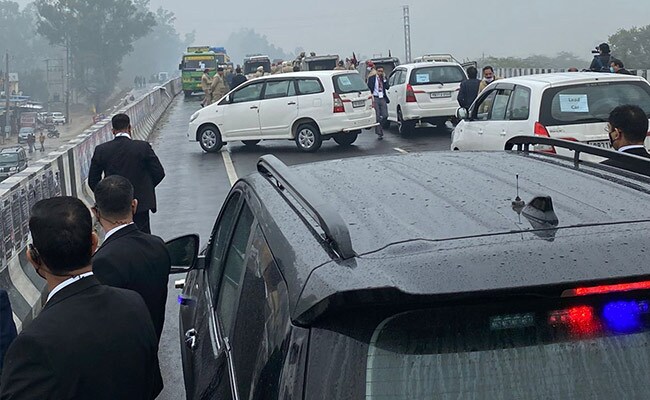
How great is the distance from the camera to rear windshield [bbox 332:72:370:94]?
67.1 ft

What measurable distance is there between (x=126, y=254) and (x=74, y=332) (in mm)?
1686

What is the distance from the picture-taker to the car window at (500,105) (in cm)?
1231

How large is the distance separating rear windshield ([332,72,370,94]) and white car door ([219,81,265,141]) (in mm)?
1775

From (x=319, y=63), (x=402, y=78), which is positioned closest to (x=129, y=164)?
(x=402, y=78)

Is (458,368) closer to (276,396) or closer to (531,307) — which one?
(531,307)

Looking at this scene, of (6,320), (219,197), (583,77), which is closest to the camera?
(6,320)

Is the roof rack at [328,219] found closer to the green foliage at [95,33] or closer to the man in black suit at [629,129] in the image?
the man in black suit at [629,129]

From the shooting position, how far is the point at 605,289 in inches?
83.8

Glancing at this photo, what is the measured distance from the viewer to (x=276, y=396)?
228 centimetres

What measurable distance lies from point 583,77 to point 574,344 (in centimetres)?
973

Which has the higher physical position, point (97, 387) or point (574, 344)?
point (574, 344)

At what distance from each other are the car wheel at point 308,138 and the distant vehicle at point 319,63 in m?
21.1

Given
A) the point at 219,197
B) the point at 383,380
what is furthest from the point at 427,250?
the point at 219,197

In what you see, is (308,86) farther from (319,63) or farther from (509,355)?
(319,63)
